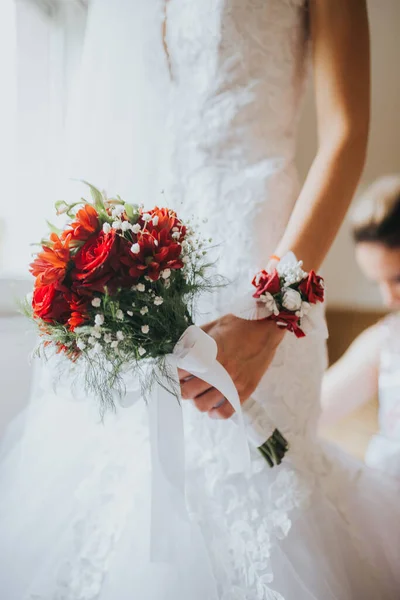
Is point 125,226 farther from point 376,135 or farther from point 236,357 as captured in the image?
point 376,135

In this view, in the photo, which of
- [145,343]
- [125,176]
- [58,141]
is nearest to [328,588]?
[145,343]

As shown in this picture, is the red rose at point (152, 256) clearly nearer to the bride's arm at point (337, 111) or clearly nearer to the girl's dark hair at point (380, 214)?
the bride's arm at point (337, 111)

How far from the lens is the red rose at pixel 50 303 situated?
1.48 feet

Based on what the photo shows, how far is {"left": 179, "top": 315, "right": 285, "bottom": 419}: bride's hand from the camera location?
0.56 meters

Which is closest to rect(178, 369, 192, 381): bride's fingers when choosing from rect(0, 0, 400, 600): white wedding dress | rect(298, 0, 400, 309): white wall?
rect(0, 0, 400, 600): white wedding dress

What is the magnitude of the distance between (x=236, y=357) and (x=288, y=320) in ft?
0.27

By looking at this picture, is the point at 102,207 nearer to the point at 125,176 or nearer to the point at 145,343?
the point at 145,343

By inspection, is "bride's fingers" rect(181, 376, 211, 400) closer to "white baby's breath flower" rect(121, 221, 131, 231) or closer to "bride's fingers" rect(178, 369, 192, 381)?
"bride's fingers" rect(178, 369, 192, 381)

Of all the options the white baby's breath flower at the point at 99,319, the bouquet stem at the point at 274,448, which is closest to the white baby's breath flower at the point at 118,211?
the white baby's breath flower at the point at 99,319

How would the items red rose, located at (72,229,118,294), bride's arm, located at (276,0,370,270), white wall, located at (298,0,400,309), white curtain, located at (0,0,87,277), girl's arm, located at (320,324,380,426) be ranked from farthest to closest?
white wall, located at (298,0,400,309)
girl's arm, located at (320,324,380,426)
white curtain, located at (0,0,87,277)
bride's arm, located at (276,0,370,270)
red rose, located at (72,229,118,294)

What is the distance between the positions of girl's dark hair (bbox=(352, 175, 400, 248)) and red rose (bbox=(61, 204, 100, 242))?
1064mm

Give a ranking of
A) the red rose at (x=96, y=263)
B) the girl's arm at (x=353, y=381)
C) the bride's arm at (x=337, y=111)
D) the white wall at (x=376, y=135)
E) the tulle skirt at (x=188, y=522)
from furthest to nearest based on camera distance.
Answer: the white wall at (x=376, y=135) → the girl's arm at (x=353, y=381) → the bride's arm at (x=337, y=111) → the tulle skirt at (x=188, y=522) → the red rose at (x=96, y=263)

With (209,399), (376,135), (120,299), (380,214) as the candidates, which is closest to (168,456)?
(209,399)

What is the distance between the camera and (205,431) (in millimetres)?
640
